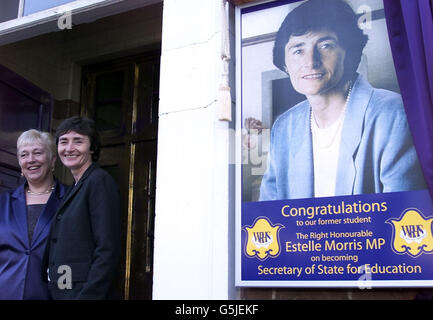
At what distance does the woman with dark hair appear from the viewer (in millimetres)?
3490

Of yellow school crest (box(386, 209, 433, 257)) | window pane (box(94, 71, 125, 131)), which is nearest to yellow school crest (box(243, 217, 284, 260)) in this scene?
yellow school crest (box(386, 209, 433, 257))

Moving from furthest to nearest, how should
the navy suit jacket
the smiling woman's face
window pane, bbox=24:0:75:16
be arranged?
1. window pane, bbox=24:0:75:16
2. the smiling woman's face
3. the navy suit jacket

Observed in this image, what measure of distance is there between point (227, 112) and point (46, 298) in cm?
184

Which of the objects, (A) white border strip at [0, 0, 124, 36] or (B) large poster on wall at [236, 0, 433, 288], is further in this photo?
(A) white border strip at [0, 0, 124, 36]

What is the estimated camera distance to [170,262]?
3311 millimetres

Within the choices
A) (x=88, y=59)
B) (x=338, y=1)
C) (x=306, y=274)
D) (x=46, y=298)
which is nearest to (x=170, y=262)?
(x=306, y=274)

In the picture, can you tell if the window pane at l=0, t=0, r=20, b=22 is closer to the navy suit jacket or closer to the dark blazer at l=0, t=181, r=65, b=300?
the dark blazer at l=0, t=181, r=65, b=300

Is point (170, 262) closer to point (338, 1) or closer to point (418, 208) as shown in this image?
point (418, 208)

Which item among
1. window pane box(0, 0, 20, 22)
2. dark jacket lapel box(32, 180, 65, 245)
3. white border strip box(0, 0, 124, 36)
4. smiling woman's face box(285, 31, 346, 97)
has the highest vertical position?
window pane box(0, 0, 20, 22)

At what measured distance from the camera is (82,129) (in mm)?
4105

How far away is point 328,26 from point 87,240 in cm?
205

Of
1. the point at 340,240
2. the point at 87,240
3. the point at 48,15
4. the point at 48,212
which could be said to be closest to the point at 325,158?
the point at 340,240

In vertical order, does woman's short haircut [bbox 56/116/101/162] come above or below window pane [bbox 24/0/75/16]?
below

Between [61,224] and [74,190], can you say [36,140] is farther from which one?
[61,224]
